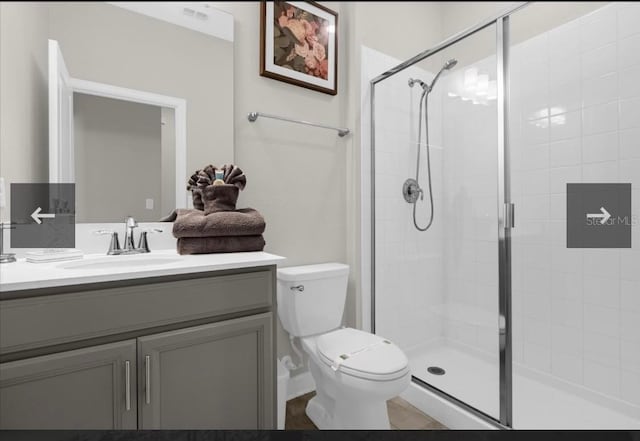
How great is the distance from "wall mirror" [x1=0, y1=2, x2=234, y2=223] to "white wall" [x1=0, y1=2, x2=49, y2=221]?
1.6 inches

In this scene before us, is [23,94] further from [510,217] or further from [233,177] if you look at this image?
Answer: [510,217]

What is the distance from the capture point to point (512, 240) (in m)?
1.40

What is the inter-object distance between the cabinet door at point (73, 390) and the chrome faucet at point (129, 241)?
48 centimetres

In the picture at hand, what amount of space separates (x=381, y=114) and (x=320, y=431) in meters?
1.57

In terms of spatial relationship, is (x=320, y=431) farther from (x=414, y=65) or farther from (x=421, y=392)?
(x=414, y=65)

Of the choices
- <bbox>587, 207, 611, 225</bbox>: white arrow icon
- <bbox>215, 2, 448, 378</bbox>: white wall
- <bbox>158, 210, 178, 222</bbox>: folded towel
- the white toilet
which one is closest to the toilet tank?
the white toilet

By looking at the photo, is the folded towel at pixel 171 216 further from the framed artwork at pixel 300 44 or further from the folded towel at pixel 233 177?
the framed artwork at pixel 300 44

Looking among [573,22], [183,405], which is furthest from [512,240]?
[183,405]

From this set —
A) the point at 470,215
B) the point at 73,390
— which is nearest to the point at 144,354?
the point at 73,390

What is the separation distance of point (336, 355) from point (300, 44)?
1.48 m

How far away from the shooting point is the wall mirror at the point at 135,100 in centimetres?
119

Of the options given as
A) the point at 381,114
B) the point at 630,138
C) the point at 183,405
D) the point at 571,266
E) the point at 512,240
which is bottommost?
the point at 183,405

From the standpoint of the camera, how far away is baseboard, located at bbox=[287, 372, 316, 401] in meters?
1.69

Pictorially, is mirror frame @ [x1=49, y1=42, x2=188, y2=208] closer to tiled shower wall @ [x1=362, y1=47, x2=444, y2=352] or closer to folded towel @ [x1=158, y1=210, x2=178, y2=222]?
folded towel @ [x1=158, y1=210, x2=178, y2=222]
